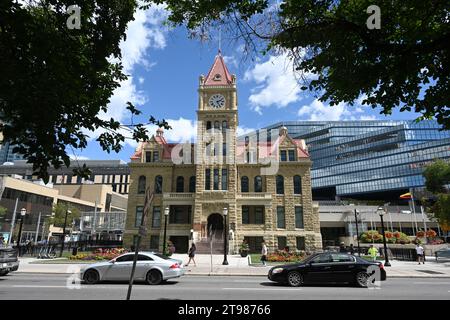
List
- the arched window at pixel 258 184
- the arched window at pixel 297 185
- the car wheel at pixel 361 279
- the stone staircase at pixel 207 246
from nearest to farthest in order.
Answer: the car wheel at pixel 361 279, the stone staircase at pixel 207 246, the arched window at pixel 297 185, the arched window at pixel 258 184

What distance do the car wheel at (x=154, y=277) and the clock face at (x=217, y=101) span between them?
30.5m

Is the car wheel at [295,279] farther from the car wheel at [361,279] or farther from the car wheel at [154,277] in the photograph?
the car wheel at [154,277]

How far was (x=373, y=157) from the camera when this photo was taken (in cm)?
10056

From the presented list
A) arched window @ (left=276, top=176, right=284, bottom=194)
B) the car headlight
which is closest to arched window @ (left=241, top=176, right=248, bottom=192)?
arched window @ (left=276, top=176, right=284, bottom=194)

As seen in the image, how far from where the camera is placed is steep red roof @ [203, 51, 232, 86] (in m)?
43.3

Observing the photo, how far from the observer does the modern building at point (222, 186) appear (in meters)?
39.0

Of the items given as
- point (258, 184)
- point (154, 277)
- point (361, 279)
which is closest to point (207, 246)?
point (258, 184)

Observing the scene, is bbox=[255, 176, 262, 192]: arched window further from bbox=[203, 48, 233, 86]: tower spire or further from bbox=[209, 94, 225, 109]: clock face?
bbox=[203, 48, 233, 86]: tower spire

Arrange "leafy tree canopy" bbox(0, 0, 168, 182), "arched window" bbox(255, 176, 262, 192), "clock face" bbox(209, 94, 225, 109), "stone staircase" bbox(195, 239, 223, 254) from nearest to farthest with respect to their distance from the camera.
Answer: "leafy tree canopy" bbox(0, 0, 168, 182), "stone staircase" bbox(195, 239, 223, 254), "arched window" bbox(255, 176, 262, 192), "clock face" bbox(209, 94, 225, 109)

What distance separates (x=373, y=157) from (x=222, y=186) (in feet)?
254

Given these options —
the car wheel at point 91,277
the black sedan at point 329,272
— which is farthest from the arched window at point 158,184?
the black sedan at point 329,272

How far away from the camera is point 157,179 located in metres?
42.7

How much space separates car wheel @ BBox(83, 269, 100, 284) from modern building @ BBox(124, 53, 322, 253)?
2301 cm

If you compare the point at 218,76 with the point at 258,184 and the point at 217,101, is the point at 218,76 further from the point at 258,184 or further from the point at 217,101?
the point at 258,184
